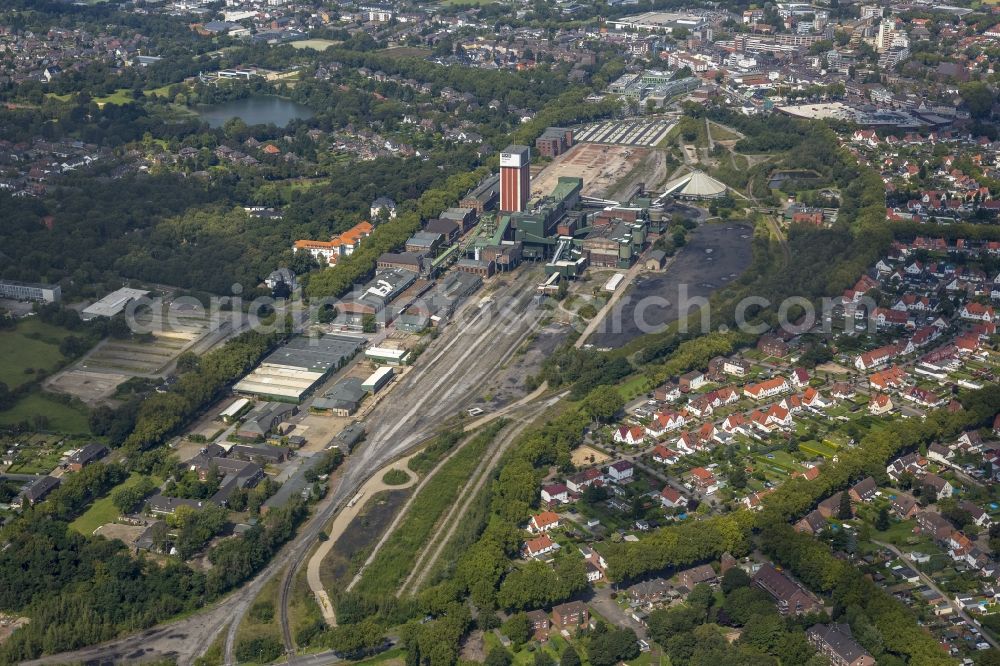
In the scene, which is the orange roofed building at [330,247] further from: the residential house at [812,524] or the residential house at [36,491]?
the residential house at [812,524]

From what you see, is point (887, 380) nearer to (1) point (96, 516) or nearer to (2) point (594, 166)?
(1) point (96, 516)

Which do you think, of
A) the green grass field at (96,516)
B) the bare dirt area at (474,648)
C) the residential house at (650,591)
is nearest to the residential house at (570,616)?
the residential house at (650,591)

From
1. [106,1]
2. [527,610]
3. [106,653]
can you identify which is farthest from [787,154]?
[106,1]

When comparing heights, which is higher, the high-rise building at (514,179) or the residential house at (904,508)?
the high-rise building at (514,179)

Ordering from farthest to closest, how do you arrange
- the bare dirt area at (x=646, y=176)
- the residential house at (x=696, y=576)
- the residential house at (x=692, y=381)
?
the bare dirt area at (x=646, y=176) → the residential house at (x=692, y=381) → the residential house at (x=696, y=576)

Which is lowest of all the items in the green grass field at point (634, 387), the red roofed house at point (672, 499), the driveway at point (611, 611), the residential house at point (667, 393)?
the green grass field at point (634, 387)

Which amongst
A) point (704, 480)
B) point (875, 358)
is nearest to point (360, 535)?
point (704, 480)

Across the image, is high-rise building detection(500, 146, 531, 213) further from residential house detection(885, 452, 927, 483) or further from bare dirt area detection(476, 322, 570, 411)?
residential house detection(885, 452, 927, 483)
